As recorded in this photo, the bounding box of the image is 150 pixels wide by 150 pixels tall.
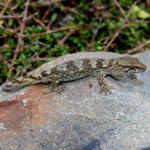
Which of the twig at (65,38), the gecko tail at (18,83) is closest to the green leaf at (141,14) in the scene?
the twig at (65,38)

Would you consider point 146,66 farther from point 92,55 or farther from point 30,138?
point 30,138

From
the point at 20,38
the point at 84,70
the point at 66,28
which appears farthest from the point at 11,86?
the point at 66,28

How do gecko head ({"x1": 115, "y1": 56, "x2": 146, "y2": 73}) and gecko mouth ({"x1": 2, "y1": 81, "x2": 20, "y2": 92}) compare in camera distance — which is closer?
gecko head ({"x1": 115, "y1": 56, "x2": 146, "y2": 73})

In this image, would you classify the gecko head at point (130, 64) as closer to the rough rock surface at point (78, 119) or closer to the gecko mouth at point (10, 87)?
the rough rock surface at point (78, 119)

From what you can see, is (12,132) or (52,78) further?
(52,78)

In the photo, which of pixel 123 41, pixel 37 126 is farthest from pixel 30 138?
pixel 123 41

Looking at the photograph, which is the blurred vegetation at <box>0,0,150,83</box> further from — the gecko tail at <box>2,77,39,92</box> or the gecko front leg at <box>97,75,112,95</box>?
the gecko front leg at <box>97,75,112,95</box>

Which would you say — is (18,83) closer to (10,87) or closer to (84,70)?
(10,87)

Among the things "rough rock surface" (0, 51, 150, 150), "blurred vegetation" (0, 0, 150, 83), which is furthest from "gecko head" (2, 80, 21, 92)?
"blurred vegetation" (0, 0, 150, 83)
